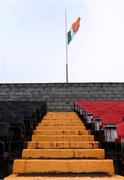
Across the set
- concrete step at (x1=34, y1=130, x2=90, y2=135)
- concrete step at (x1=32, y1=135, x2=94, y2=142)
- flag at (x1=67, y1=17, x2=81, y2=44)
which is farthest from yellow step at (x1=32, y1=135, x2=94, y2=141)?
flag at (x1=67, y1=17, x2=81, y2=44)

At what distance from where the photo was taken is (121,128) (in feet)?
18.4

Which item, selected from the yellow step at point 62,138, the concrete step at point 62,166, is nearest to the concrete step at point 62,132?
the yellow step at point 62,138

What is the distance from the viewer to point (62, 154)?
5.74 meters

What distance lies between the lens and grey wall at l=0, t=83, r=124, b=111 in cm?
1509

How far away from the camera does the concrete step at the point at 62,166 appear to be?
501cm

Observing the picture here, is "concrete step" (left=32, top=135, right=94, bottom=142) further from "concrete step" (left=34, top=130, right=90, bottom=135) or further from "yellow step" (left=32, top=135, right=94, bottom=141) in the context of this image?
"concrete step" (left=34, top=130, right=90, bottom=135)

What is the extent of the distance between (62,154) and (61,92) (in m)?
9.60

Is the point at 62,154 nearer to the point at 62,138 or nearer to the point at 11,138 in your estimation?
the point at 11,138

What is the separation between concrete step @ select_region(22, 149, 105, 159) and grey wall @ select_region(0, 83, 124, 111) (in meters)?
9.03

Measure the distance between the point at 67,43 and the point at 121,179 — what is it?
17901 millimetres

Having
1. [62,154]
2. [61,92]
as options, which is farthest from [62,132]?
[61,92]

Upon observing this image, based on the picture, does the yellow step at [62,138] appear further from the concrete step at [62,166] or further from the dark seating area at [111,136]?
the concrete step at [62,166]

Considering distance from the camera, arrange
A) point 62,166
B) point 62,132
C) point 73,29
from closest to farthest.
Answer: point 62,166, point 62,132, point 73,29

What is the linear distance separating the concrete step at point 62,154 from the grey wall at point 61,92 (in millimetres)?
9025
